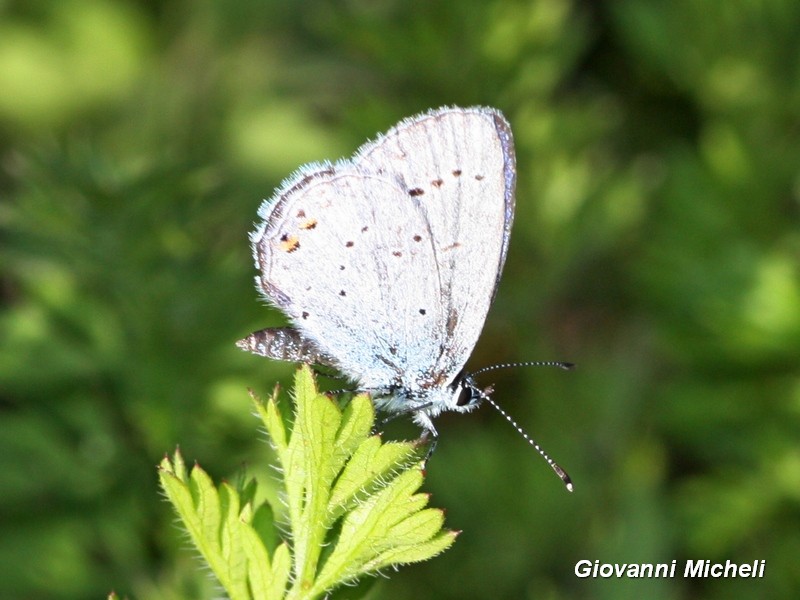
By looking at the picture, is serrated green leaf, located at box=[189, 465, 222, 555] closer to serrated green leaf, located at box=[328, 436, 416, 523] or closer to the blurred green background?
serrated green leaf, located at box=[328, 436, 416, 523]

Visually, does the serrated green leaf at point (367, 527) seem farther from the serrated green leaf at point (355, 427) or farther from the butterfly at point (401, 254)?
the butterfly at point (401, 254)

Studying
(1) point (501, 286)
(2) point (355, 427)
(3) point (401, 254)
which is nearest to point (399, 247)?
(3) point (401, 254)

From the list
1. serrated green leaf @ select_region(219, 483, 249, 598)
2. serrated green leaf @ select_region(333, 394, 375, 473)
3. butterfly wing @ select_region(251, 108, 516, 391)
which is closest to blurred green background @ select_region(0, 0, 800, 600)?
butterfly wing @ select_region(251, 108, 516, 391)

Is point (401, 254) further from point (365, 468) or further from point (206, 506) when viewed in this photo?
point (206, 506)

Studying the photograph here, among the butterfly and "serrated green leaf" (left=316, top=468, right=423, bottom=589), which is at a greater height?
the butterfly

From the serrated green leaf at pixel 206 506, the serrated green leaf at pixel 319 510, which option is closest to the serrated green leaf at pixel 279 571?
the serrated green leaf at pixel 319 510

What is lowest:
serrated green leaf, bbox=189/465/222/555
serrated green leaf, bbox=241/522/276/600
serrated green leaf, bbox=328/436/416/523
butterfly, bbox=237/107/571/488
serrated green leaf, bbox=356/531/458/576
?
serrated green leaf, bbox=241/522/276/600
